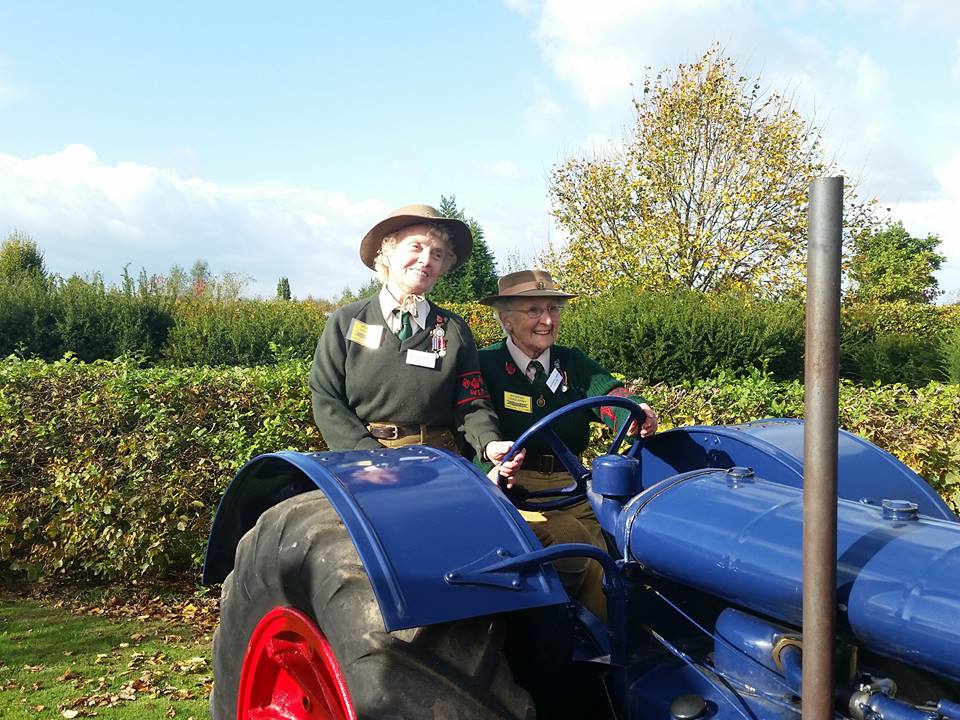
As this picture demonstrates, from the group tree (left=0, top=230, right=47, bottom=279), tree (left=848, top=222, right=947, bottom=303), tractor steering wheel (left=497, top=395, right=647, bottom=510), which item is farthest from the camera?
tree (left=848, top=222, right=947, bottom=303)

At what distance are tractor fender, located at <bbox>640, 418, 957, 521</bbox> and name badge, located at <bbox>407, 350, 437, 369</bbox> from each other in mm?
854

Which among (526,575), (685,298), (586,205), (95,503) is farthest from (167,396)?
(586,205)

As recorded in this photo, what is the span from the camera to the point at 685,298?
32.2ft

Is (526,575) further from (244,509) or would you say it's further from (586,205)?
(586,205)

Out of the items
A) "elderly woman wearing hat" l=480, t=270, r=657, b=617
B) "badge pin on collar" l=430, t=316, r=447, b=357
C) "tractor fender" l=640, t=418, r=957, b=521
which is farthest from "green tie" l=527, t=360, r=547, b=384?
"tractor fender" l=640, t=418, r=957, b=521

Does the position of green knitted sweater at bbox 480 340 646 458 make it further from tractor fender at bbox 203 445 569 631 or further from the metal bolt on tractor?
tractor fender at bbox 203 445 569 631

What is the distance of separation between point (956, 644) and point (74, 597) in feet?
17.2

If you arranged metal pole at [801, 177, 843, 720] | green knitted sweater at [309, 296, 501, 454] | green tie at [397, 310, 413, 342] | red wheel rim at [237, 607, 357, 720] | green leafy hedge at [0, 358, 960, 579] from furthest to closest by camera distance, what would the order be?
green leafy hedge at [0, 358, 960, 579] < green tie at [397, 310, 413, 342] < green knitted sweater at [309, 296, 501, 454] < red wheel rim at [237, 607, 357, 720] < metal pole at [801, 177, 843, 720]

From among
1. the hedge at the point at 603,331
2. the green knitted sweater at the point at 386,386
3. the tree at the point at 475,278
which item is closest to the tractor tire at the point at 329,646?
the green knitted sweater at the point at 386,386

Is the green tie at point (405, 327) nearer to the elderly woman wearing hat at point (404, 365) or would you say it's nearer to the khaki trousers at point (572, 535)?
the elderly woman wearing hat at point (404, 365)

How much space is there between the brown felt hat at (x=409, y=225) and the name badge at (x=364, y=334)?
1.06 feet

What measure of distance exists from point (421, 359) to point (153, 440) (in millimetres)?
2677

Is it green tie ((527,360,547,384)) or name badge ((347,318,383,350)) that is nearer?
name badge ((347,318,383,350))

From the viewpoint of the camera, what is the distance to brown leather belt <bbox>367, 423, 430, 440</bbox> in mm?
3145
